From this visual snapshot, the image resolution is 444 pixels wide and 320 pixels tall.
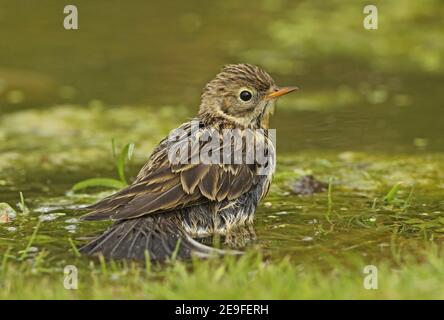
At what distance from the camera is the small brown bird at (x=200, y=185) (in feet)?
25.2

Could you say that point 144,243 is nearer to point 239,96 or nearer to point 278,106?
point 239,96

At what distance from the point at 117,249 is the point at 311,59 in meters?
8.04

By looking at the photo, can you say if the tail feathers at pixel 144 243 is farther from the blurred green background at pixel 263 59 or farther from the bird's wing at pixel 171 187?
the blurred green background at pixel 263 59

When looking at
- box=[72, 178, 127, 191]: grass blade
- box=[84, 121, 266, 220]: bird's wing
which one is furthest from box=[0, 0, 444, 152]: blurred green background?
box=[84, 121, 266, 220]: bird's wing

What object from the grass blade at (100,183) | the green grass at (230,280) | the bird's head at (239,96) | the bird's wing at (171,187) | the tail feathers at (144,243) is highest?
the bird's head at (239,96)

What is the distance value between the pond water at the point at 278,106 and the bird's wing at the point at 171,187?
469 mm

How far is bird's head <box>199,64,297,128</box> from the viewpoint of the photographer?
8914 mm

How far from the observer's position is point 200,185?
26.3ft

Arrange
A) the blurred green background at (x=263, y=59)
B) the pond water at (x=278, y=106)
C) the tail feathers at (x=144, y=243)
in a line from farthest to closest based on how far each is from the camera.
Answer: the blurred green background at (x=263, y=59)
the pond water at (x=278, y=106)
the tail feathers at (x=144, y=243)

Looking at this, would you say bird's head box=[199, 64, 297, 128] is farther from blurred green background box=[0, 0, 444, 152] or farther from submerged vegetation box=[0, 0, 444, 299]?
blurred green background box=[0, 0, 444, 152]

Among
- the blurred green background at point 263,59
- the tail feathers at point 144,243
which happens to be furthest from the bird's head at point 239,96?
the blurred green background at point 263,59

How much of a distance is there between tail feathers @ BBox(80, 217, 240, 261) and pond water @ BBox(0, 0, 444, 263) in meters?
0.37
